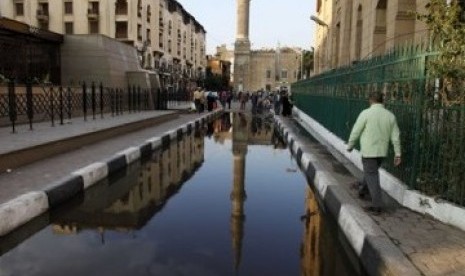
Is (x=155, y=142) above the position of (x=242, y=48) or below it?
below

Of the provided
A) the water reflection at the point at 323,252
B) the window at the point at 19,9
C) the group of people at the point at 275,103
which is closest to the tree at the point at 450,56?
the water reflection at the point at 323,252

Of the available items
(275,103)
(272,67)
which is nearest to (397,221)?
(275,103)

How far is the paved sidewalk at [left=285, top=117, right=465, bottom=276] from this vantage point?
4270 mm

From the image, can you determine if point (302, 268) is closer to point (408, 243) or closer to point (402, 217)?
point (408, 243)

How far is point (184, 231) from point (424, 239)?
2.82m

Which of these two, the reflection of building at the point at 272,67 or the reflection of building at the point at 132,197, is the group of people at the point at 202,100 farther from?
the reflection of building at the point at 272,67

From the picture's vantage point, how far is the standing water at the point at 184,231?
4.83m

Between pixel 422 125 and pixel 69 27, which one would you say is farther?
pixel 69 27

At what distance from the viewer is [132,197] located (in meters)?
7.79

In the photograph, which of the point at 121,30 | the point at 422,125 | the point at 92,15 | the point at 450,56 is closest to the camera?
the point at 450,56

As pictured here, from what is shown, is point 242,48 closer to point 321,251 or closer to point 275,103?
point 275,103

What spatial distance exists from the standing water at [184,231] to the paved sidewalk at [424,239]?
557 mm

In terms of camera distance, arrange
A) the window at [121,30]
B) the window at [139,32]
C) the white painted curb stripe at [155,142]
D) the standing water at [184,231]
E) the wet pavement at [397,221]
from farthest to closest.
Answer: the window at [139,32] → the window at [121,30] → the white painted curb stripe at [155,142] → the standing water at [184,231] → the wet pavement at [397,221]

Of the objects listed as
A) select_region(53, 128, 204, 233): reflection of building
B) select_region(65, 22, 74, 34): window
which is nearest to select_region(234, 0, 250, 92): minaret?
select_region(65, 22, 74, 34): window
